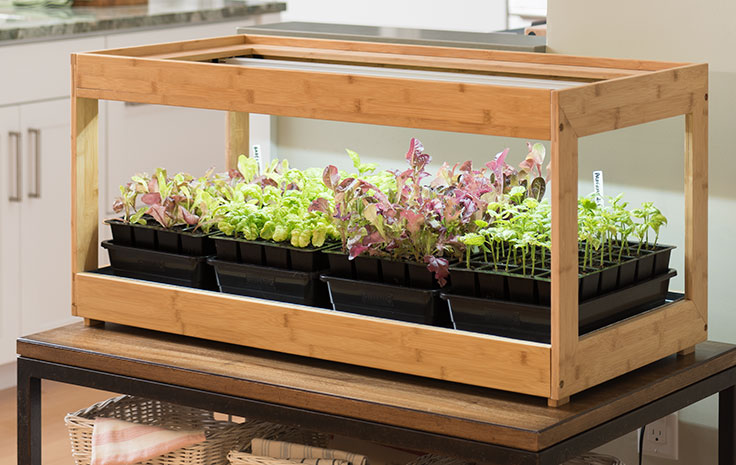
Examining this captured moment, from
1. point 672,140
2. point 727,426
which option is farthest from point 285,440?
point 672,140

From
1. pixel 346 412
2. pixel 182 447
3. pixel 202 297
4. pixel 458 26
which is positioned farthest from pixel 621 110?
pixel 458 26

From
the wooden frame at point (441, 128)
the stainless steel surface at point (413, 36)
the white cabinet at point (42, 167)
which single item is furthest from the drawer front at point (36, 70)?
the wooden frame at point (441, 128)

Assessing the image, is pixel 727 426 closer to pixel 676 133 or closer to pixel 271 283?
pixel 676 133

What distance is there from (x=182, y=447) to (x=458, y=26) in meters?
3.49

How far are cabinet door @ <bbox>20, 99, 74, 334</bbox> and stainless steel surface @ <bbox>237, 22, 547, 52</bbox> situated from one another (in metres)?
1.15

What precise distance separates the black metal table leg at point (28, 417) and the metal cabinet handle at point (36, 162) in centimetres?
160

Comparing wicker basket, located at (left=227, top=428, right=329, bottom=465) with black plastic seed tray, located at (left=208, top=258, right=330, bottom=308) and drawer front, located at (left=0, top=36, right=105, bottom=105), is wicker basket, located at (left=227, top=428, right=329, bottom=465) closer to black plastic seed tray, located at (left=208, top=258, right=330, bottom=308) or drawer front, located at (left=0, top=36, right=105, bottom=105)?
black plastic seed tray, located at (left=208, top=258, right=330, bottom=308)

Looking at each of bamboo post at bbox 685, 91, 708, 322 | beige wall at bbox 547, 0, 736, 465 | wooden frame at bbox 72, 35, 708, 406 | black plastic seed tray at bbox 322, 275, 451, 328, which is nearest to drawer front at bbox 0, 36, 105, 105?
wooden frame at bbox 72, 35, 708, 406

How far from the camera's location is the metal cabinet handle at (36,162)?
340 centimetres

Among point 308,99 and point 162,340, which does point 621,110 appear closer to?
point 308,99

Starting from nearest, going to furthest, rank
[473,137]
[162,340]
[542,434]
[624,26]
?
1. [542,434]
2. [162,340]
3. [624,26]
4. [473,137]

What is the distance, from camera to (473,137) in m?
2.28

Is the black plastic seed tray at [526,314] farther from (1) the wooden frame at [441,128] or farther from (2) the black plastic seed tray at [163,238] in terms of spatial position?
(2) the black plastic seed tray at [163,238]

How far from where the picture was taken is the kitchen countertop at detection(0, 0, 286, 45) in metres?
3.39
